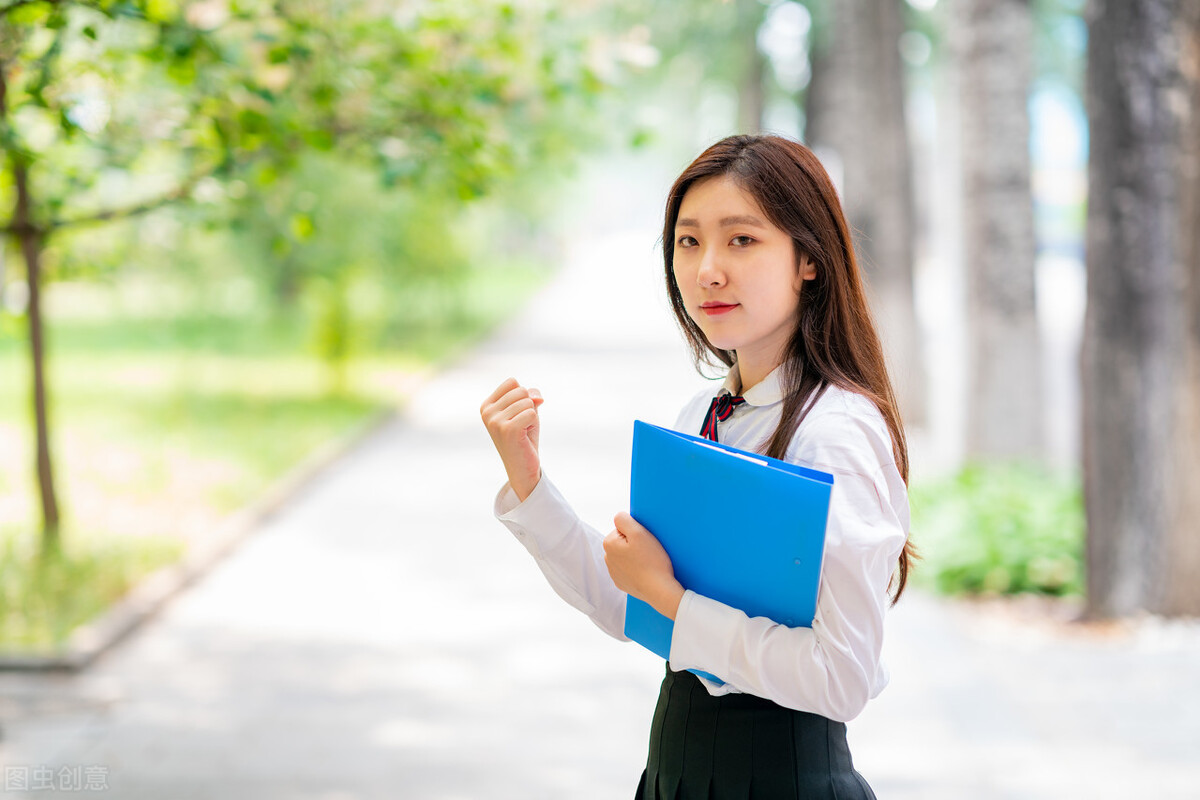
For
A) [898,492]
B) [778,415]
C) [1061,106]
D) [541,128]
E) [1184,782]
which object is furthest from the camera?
[1061,106]

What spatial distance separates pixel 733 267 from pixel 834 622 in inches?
20.4

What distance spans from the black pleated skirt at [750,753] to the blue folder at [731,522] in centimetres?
10

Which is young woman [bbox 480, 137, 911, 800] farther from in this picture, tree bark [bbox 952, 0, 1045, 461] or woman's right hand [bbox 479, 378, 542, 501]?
tree bark [bbox 952, 0, 1045, 461]

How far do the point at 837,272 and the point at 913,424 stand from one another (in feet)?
33.9

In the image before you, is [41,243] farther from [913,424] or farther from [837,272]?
[913,424]

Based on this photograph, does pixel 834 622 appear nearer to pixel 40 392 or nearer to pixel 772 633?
pixel 772 633

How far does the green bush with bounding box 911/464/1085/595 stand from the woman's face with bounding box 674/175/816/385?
5.32m

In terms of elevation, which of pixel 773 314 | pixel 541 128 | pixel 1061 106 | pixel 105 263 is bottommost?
pixel 773 314

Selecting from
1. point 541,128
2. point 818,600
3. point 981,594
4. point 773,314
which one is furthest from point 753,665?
point 541,128

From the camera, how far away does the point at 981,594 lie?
22.2ft

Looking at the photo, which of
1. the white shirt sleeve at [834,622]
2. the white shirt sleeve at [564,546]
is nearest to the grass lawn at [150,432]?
the white shirt sleeve at [564,546]

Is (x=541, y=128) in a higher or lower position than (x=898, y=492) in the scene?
higher

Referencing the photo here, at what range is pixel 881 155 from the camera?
1134cm

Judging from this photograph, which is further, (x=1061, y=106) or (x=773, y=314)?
(x=1061, y=106)
